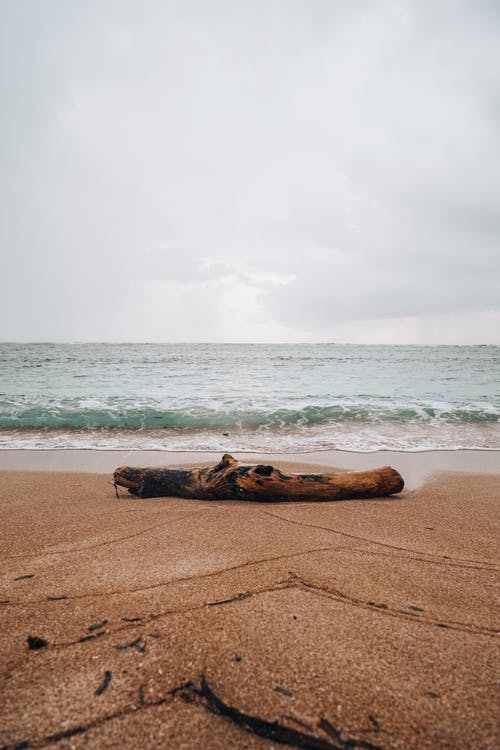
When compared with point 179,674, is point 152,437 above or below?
below

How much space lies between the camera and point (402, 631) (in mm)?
1601

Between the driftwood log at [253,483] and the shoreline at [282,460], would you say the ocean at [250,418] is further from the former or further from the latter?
the driftwood log at [253,483]

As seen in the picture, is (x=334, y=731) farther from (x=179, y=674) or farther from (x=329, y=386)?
(x=329, y=386)

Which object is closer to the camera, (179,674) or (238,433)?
(179,674)

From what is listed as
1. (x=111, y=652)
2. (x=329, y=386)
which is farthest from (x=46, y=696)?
(x=329, y=386)

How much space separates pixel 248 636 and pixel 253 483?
8.13ft

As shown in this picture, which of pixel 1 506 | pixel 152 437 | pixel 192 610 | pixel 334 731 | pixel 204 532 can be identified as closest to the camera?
pixel 334 731

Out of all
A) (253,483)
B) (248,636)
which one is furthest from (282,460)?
(248,636)

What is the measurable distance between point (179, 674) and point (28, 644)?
0.66 m

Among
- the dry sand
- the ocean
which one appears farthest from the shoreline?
the dry sand

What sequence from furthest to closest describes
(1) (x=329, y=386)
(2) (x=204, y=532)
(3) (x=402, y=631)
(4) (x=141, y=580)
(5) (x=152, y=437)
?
1. (1) (x=329, y=386)
2. (5) (x=152, y=437)
3. (2) (x=204, y=532)
4. (4) (x=141, y=580)
5. (3) (x=402, y=631)

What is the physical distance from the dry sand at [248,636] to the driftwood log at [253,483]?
0.93m

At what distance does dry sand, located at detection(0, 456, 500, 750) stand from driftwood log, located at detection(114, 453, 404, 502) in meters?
0.93

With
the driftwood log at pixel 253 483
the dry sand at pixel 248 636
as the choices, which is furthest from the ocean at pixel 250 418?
the dry sand at pixel 248 636
